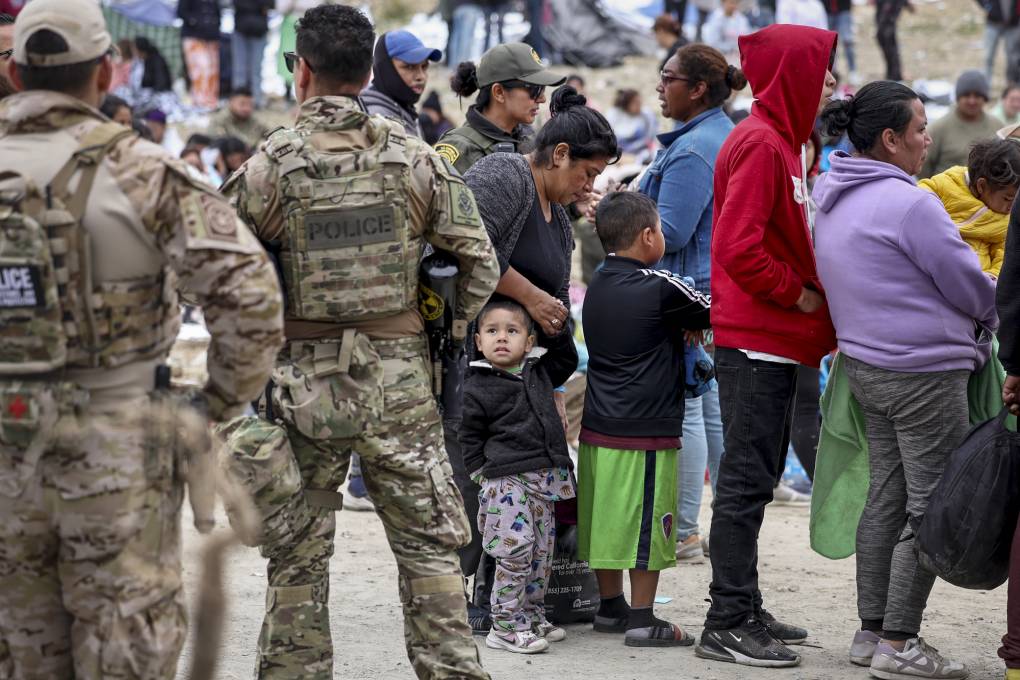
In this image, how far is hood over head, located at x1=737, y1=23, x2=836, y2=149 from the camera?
4992 millimetres

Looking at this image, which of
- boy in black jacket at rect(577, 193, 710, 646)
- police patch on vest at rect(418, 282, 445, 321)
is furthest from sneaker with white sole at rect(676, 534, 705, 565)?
police patch on vest at rect(418, 282, 445, 321)

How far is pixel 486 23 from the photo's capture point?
1764cm

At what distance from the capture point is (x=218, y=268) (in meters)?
3.28

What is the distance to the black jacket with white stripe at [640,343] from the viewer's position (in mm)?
5266

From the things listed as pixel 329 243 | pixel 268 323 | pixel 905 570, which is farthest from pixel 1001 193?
pixel 268 323

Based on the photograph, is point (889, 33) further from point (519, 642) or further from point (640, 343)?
point (519, 642)

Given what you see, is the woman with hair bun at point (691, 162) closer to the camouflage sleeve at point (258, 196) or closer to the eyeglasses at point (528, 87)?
the eyeglasses at point (528, 87)

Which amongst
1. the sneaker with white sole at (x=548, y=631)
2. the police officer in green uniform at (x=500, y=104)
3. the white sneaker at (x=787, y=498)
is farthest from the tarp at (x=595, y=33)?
the sneaker with white sole at (x=548, y=631)

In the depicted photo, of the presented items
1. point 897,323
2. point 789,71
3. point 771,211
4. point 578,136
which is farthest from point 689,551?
point 789,71

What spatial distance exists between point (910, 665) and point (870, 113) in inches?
77.0

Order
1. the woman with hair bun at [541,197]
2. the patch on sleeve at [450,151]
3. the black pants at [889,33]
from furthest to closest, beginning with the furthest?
1. the black pants at [889,33]
2. the patch on sleeve at [450,151]
3. the woman with hair bun at [541,197]

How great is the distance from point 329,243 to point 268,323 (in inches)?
24.0

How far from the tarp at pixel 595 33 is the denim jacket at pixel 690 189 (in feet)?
43.8

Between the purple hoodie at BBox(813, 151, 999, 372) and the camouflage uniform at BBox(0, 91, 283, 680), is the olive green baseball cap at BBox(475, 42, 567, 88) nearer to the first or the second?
the purple hoodie at BBox(813, 151, 999, 372)
